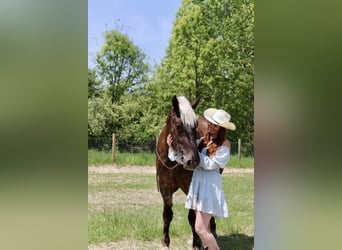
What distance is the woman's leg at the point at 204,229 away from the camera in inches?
109

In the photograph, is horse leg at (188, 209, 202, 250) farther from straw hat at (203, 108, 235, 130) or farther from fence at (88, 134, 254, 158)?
straw hat at (203, 108, 235, 130)

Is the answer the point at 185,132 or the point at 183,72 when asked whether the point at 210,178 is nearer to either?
the point at 185,132

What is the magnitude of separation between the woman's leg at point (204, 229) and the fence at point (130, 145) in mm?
535

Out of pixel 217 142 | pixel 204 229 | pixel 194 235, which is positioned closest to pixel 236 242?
pixel 194 235

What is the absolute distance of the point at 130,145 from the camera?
3166mm

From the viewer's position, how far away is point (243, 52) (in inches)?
124

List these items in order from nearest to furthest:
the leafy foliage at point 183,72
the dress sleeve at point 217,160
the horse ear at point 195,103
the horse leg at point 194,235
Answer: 1. the dress sleeve at point 217,160
2. the horse ear at point 195,103
3. the horse leg at point 194,235
4. the leafy foliage at point 183,72

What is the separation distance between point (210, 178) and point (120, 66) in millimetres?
1206

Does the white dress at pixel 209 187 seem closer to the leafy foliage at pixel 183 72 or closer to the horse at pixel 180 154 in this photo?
the horse at pixel 180 154

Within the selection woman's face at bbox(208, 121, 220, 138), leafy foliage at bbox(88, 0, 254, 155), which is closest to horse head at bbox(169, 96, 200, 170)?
woman's face at bbox(208, 121, 220, 138)

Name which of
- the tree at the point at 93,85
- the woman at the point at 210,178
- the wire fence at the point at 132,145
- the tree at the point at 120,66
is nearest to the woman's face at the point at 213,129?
the woman at the point at 210,178

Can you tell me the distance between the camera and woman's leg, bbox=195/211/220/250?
2.77 metres
